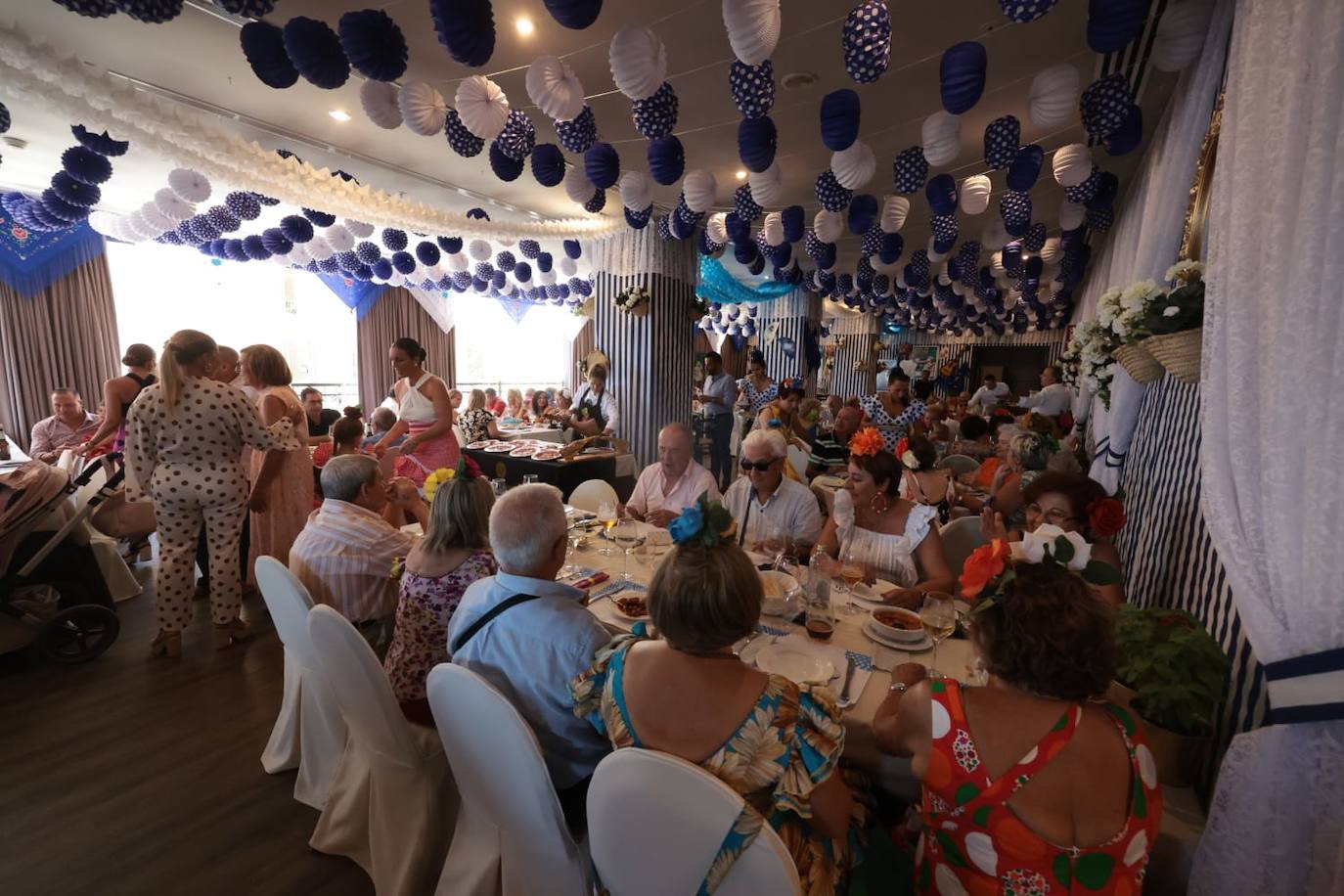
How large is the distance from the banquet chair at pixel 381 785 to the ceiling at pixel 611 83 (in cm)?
371

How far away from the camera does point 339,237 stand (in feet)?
23.4

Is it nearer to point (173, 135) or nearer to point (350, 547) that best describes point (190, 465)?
point (350, 547)

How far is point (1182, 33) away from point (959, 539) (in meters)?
2.84

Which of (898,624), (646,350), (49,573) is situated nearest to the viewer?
(898,624)

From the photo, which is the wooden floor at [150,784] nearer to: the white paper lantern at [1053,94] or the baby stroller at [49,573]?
the baby stroller at [49,573]

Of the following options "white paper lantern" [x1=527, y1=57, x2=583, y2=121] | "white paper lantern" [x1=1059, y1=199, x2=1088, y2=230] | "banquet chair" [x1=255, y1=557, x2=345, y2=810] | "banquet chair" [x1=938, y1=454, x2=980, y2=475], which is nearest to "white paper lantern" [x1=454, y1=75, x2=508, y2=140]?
"white paper lantern" [x1=527, y1=57, x2=583, y2=121]

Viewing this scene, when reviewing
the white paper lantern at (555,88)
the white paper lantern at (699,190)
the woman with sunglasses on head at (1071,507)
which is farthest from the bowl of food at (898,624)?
the white paper lantern at (699,190)

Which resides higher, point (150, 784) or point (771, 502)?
point (771, 502)

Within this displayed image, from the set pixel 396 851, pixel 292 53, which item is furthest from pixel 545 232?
pixel 396 851

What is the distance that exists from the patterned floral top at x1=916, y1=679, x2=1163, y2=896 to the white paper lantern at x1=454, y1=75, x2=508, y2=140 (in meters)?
3.82

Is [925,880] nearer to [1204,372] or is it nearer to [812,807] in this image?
[812,807]

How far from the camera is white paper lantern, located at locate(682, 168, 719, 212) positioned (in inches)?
189

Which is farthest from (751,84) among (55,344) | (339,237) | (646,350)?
(55,344)

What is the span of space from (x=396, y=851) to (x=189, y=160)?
4.93 meters
